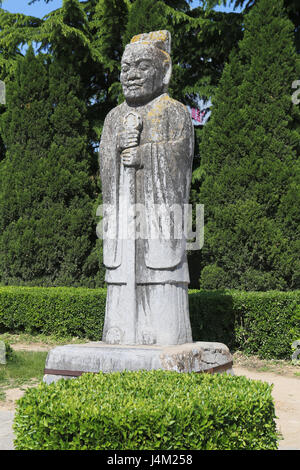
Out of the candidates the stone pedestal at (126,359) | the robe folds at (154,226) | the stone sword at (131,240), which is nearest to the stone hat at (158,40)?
the robe folds at (154,226)

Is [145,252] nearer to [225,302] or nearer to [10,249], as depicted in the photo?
[225,302]

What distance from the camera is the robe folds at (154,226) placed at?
5.43 m

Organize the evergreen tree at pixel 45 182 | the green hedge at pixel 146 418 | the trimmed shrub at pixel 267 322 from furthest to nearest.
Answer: the evergreen tree at pixel 45 182
the trimmed shrub at pixel 267 322
the green hedge at pixel 146 418

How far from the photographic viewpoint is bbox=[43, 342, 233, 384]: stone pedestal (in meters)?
4.84

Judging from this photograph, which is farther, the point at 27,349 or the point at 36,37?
the point at 36,37

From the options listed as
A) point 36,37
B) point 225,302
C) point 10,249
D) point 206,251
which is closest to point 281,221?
point 206,251

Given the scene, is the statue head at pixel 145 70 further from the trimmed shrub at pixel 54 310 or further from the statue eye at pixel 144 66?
the trimmed shrub at pixel 54 310

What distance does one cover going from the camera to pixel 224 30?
44.9ft

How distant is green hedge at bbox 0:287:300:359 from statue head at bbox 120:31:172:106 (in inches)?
199

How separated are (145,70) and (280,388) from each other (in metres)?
4.82

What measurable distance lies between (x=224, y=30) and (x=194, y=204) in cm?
475

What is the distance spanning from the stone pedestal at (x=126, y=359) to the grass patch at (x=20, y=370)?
1.89 meters

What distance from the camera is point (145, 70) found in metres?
5.72

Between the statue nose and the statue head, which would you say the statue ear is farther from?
the statue nose
